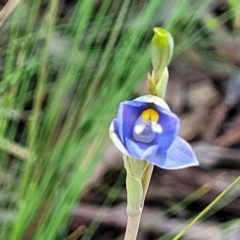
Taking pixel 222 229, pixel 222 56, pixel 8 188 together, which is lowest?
pixel 222 229

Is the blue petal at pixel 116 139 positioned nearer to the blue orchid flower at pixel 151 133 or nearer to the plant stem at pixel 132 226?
the blue orchid flower at pixel 151 133

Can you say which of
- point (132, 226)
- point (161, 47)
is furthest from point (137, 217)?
point (161, 47)

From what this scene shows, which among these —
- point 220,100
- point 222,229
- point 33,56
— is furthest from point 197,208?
point 33,56

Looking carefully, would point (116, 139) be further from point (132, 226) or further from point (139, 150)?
point (132, 226)

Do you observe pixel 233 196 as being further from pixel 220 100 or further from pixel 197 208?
pixel 220 100

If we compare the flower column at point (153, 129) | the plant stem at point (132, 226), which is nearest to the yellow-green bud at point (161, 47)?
the flower column at point (153, 129)

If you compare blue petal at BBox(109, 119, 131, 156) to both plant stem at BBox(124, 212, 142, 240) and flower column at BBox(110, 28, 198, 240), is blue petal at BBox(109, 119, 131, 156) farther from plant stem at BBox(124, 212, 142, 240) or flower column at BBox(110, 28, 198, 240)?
plant stem at BBox(124, 212, 142, 240)

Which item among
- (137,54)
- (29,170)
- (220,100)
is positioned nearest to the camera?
(29,170)

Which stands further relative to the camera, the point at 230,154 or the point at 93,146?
the point at 230,154
